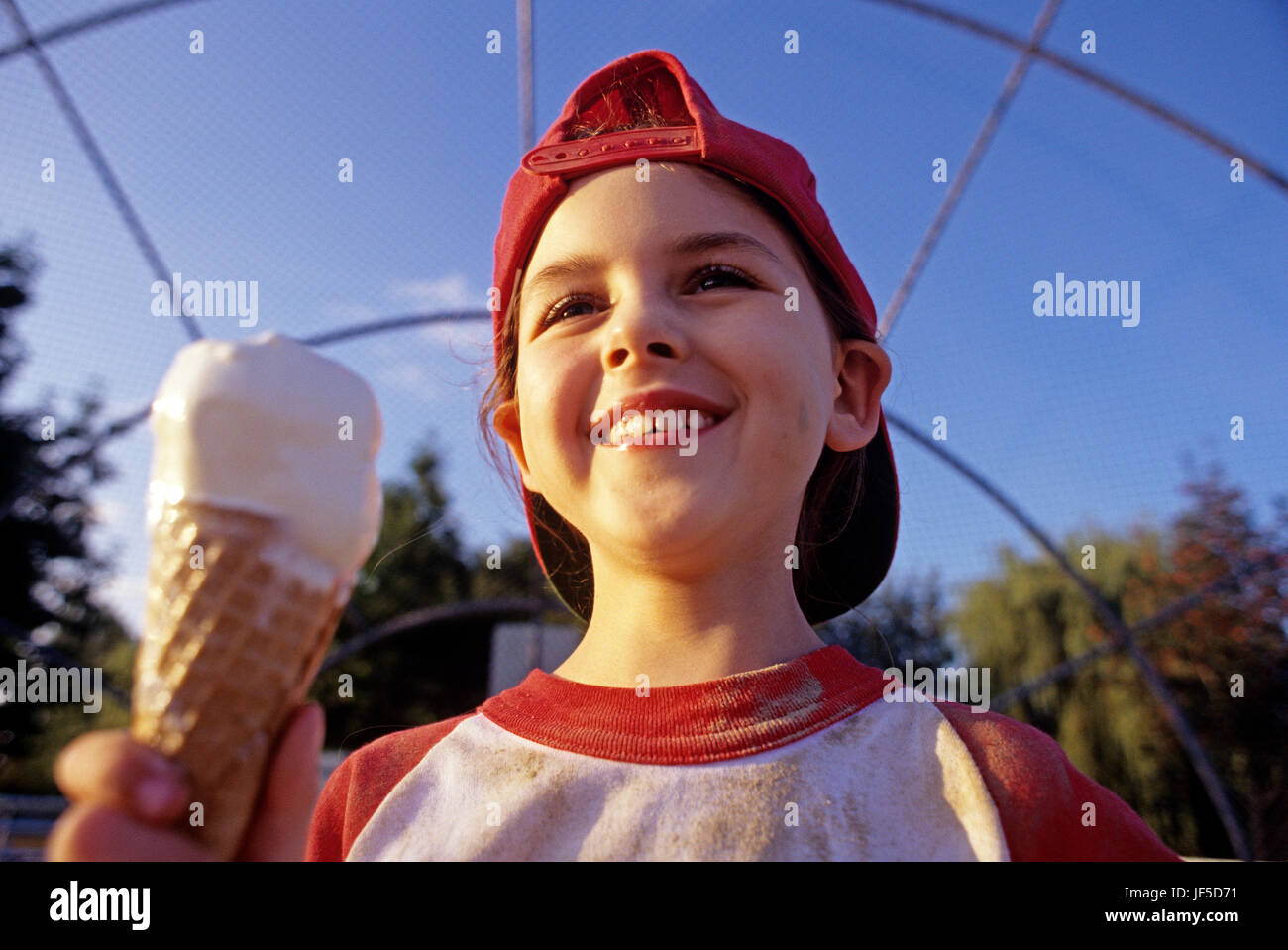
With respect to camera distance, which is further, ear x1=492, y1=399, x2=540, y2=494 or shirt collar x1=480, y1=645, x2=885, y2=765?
ear x1=492, y1=399, x2=540, y2=494

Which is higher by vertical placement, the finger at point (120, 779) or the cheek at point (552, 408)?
the cheek at point (552, 408)

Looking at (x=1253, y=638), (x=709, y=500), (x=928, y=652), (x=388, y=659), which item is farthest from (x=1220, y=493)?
(x=388, y=659)

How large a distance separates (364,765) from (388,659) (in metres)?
15.3

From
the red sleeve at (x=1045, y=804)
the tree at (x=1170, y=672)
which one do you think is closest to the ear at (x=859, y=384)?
the red sleeve at (x=1045, y=804)

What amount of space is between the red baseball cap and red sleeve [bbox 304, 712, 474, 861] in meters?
0.53


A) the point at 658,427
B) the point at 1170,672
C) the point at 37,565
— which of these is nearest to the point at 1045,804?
the point at 658,427

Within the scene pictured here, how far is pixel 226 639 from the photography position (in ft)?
2.40

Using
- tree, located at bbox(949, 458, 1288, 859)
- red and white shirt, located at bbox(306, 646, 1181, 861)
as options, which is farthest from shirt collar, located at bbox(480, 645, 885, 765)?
tree, located at bbox(949, 458, 1288, 859)

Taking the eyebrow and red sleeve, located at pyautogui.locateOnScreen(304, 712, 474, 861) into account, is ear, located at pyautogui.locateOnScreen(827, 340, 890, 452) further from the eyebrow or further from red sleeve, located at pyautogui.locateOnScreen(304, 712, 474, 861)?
red sleeve, located at pyautogui.locateOnScreen(304, 712, 474, 861)

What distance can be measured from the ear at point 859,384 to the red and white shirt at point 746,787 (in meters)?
0.37

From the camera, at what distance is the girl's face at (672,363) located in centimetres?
101

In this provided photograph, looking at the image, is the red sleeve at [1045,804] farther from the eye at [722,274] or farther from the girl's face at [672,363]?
the eye at [722,274]

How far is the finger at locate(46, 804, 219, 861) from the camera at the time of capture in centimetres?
58

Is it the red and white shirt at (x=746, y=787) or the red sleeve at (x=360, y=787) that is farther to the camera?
the red sleeve at (x=360, y=787)
